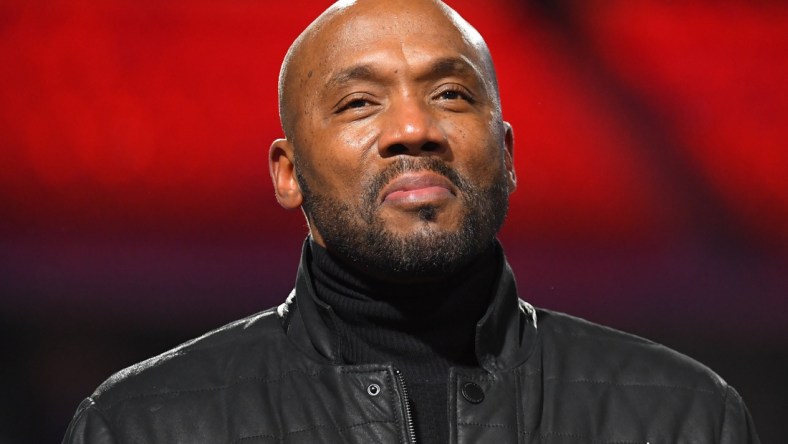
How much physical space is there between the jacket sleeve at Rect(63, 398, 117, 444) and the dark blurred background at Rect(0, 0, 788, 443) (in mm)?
778

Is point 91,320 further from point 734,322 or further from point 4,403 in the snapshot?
point 734,322

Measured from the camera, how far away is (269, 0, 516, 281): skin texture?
1.91 metres

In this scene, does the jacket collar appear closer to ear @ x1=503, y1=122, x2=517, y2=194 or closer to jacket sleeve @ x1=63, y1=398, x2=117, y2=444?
ear @ x1=503, y1=122, x2=517, y2=194

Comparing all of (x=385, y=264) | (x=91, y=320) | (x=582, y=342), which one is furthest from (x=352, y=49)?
(x=91, y=320)

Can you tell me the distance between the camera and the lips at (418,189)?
6.21 ft

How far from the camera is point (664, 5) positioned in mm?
2869

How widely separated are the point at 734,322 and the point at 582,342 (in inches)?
34.8

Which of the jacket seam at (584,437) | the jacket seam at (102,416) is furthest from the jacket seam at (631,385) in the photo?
the jacket seam at (102,416)

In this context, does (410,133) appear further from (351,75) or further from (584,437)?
(584,437)

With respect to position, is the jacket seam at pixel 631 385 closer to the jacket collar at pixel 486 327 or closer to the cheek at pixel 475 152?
the jacket collar at pixel 486 327

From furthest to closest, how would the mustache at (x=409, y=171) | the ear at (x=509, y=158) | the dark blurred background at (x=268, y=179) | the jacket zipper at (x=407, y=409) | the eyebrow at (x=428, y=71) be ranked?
the dark blurred background at (x=268, y=179)
the ear at (x=509, y=158)
the eyebrow at (x=428, y=71)
the mustache at (x=409, y=171)
the jacket zipper at (x=407, y=409)

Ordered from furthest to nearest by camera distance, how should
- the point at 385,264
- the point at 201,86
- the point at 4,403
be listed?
the point at 201,86, the point at 4,403, the point at 385,264

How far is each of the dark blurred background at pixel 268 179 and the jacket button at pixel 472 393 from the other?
40.1 inches

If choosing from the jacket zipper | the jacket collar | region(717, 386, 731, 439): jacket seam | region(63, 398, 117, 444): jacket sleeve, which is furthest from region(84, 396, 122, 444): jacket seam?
region(717, 386, 731, 439): jacket seam
